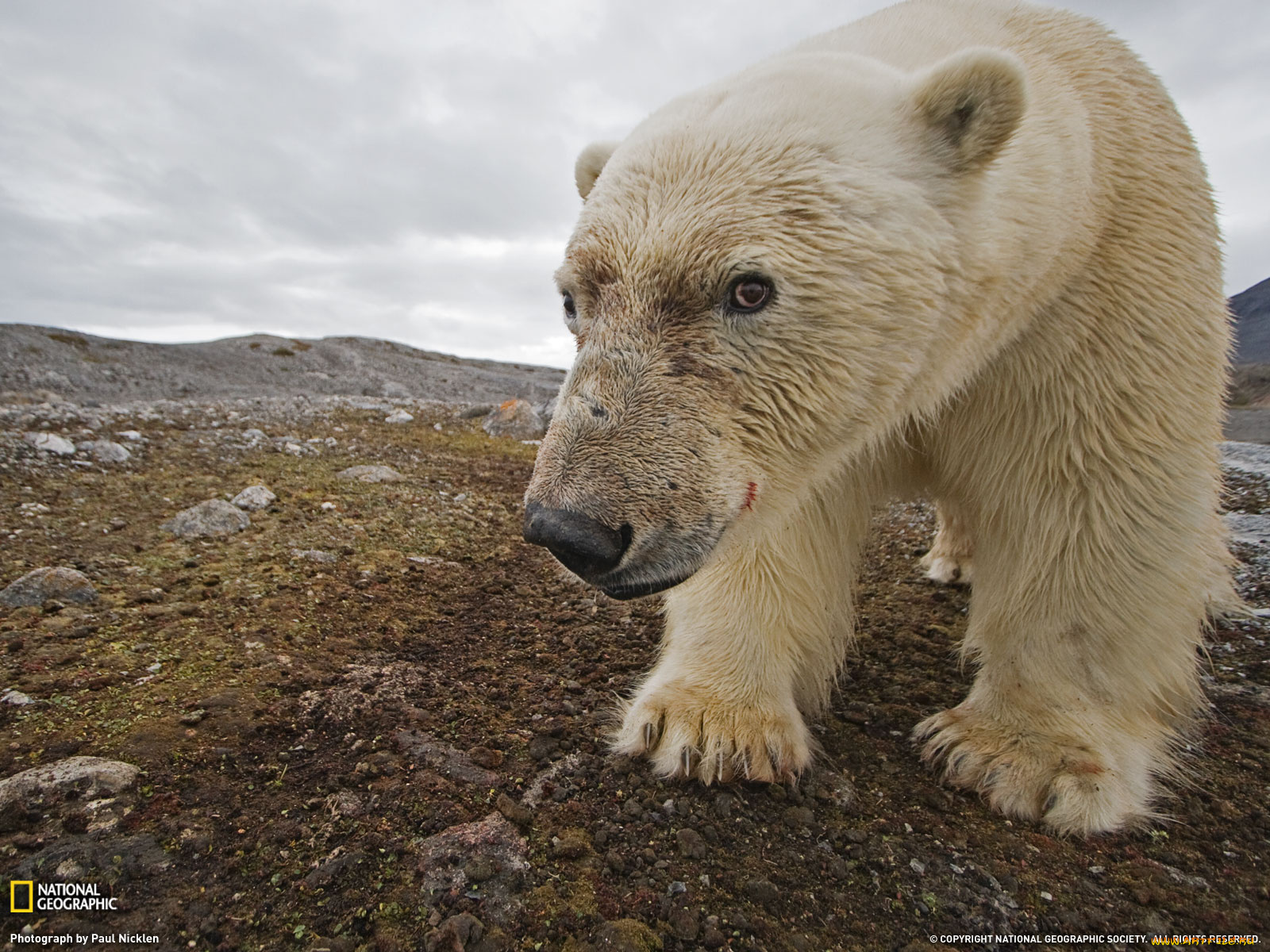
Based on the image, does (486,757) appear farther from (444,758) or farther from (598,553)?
(598,553)

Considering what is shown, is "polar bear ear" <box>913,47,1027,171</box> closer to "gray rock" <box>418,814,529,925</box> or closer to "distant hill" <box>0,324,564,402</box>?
"gray rock" <box>418,814,529,925</box>

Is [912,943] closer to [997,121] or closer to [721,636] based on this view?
[721,636]

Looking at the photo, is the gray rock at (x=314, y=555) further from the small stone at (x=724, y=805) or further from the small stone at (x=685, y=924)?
the small stone at (x=685, y=924)

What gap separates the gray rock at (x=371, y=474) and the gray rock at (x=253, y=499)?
76 centimetres

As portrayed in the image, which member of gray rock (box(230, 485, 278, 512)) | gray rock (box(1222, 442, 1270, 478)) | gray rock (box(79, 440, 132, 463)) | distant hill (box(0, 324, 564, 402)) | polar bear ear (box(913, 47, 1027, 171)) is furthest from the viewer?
distant hill (box(0, 324, 564, 402))

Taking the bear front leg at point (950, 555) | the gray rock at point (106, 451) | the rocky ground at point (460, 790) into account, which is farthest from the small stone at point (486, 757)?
the gray rock at point (106, 451)

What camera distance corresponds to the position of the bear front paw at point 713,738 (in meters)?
2.17

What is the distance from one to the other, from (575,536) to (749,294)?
29.6 inches

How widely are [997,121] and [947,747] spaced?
190 cm

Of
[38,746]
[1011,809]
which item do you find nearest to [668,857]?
[1011,809]

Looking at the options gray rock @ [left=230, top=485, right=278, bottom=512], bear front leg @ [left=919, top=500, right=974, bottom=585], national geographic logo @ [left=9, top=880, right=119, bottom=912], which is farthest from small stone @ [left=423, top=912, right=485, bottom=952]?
gray rock @ [left=230, top=485, right=278, bottom=512]

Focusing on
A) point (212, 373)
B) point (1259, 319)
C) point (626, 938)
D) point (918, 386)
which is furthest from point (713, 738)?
point (212, 373)

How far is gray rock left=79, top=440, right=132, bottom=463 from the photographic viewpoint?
4.95 metres

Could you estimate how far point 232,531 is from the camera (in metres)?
3.70
